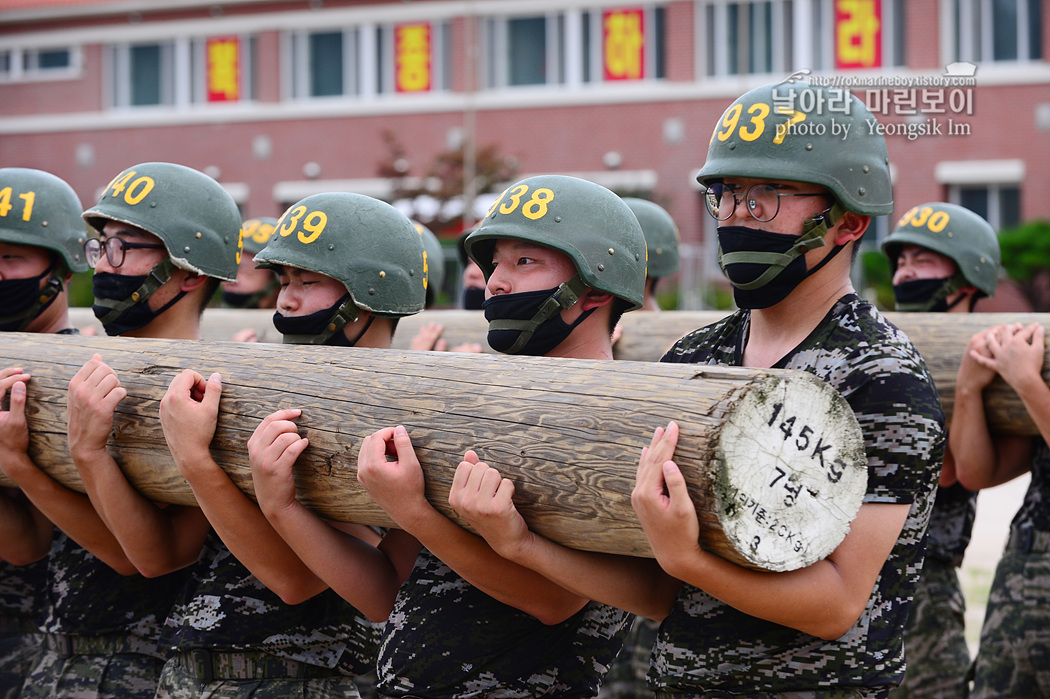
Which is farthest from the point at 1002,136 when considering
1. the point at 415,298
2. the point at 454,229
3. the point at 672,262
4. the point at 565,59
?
the point at 415,298

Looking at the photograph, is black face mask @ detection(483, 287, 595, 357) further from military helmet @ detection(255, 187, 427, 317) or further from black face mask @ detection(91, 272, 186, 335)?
black face mask @ detection(91, 272, 186, 335)

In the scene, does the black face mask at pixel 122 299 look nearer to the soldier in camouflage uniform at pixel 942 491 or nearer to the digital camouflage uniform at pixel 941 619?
the soldier in camouflage uniform at pixel 942 491

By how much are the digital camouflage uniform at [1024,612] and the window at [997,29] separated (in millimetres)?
18235

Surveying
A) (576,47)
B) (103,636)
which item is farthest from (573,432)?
(576,47)

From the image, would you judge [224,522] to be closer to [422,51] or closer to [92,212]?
[92,212]

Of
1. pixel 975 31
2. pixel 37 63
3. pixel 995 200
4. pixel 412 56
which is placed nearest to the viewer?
pixel 975 31

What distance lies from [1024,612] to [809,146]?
2764 mm

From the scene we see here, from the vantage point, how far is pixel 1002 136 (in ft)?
67.9

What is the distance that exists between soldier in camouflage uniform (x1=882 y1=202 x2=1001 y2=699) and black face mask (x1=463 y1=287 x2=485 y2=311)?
2.26 m

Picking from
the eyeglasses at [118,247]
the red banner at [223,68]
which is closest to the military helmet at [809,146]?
the eyeglasses at [118,247]

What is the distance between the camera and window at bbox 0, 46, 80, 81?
25.4 meters

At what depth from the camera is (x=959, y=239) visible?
5430 mm

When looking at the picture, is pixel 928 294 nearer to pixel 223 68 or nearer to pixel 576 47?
pixel 576 47

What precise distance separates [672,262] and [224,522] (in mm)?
3978
